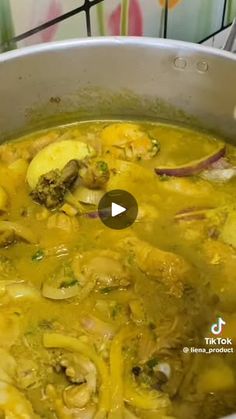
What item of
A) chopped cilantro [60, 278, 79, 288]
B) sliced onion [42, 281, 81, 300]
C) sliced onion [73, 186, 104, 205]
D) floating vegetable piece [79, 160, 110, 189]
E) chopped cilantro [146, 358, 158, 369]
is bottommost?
chopped cilantro [146, 358, 158, 369]

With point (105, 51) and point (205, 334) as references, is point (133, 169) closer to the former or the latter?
point (105, 51)

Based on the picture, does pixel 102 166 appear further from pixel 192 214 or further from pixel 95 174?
pixel 192 214

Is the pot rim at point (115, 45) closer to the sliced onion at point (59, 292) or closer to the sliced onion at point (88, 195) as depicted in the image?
the sliced onion at point (88, 195)

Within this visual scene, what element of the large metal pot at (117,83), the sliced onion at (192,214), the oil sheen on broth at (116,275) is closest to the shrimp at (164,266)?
the oil sheen on broth at (116,275)

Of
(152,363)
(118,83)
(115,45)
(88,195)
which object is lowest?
(152,363)

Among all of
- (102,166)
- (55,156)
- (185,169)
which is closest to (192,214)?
(185,169)

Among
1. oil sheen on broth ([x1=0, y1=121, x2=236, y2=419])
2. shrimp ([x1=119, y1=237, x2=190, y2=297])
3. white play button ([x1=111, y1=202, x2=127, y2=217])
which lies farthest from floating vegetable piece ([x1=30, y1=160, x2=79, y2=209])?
shrimp ([x1=119, y1=237, x2=190, y2=297])

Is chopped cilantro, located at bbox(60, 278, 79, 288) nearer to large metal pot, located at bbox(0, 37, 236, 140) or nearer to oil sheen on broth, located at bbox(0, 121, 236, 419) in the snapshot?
oil sheen on broth, located at bbox(0, 121, 236, 419)
